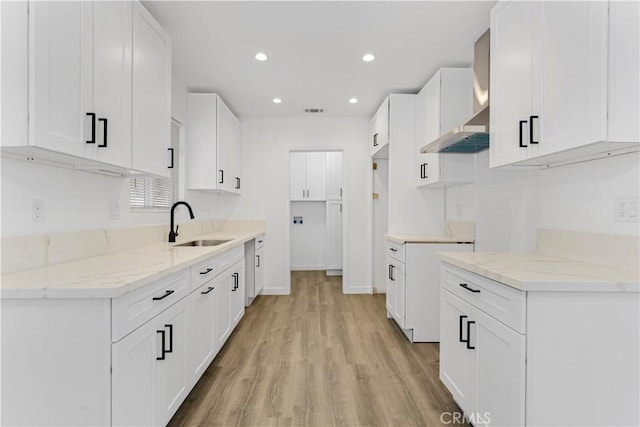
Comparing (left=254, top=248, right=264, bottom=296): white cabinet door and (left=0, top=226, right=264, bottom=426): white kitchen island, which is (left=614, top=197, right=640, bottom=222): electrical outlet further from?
(left=254, top=248, right=264, bottom=296): white cabinet door

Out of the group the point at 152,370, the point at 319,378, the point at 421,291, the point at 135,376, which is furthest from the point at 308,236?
the point at 135,376

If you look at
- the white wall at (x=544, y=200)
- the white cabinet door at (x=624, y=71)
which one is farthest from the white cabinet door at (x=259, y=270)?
the white cabinet door at (x=624, y=71)

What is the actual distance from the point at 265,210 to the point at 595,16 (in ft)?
12.8

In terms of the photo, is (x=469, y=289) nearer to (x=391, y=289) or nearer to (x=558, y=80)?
(x=558, y=80)

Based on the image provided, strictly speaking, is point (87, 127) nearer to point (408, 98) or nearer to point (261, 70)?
point (261, 70)

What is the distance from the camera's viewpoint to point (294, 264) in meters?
6.56

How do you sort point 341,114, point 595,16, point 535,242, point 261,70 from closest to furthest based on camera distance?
point 595,16
point 535,242
point 261,70
point 341,114

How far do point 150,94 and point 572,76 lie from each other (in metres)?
2.25

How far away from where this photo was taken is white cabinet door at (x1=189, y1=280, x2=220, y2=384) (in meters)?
2.01

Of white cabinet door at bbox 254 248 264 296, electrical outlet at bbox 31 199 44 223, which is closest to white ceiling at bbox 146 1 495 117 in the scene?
electrical outlet at bbox 31 199 44 223

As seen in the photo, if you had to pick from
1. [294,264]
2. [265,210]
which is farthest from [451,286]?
[294,264]

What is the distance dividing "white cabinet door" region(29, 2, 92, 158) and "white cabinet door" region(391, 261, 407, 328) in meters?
2.57

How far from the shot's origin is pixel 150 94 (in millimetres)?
2064

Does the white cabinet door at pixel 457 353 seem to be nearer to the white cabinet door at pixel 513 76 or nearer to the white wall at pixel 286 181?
the white cabinet door at pixel 513 76
